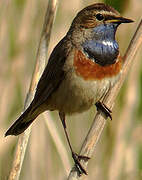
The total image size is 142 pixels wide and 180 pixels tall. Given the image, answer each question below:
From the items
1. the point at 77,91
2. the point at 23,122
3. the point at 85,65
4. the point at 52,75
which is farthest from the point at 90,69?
the point at 23,122

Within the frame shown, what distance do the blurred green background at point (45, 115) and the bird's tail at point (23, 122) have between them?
0.83ft

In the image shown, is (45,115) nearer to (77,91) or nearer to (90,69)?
(77,91)

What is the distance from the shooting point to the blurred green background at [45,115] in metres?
3.89

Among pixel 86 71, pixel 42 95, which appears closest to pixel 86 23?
pixel 86 71

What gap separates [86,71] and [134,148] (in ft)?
3.20

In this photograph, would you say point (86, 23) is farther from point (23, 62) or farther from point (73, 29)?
point (23, 62)

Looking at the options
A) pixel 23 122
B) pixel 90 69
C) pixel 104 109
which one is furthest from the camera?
pixel 23 122

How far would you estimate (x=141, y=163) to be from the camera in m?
3.97

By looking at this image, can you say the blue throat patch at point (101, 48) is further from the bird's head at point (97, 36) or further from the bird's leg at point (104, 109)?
the bird's leg at point (104, 109)

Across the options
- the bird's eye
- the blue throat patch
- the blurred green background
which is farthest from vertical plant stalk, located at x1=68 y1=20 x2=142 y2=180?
the blurred green background

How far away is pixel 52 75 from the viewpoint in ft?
11.6

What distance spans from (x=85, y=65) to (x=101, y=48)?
0.17 metres

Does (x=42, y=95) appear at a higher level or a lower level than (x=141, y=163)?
higher

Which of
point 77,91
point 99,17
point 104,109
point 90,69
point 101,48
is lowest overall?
point 104,109
